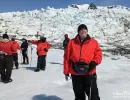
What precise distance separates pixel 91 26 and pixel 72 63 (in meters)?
120

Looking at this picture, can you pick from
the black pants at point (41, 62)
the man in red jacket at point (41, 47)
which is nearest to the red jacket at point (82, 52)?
the man in red jacket at point (41, 47)

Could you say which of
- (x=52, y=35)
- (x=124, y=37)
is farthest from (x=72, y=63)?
(x=124, y=37)

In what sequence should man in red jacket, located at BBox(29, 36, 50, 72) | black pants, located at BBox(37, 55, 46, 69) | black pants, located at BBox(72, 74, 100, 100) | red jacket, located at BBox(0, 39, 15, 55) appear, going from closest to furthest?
black pants, located at BBox(72, 74, 100, 100), red jacket, located at BBox(0, 39, 15, 55), man in red jacket, located at BBox(29, 36, 50, 72), black pants, located at BBox(37, 55, 46, 69)

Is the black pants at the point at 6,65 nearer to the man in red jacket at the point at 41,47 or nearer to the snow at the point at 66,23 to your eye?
the man in red jacket at the point at 41,47

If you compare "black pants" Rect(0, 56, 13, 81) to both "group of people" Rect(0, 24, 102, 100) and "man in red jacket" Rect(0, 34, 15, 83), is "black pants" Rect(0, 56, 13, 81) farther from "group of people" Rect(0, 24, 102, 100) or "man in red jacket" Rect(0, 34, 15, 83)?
"group of people" Rect(0, 24, 102, 100)

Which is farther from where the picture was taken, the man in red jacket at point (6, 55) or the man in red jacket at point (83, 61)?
the man in red jacket at point (6, 55)

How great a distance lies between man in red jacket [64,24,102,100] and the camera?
511 cm

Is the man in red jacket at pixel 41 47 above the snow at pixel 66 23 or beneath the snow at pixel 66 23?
beneath

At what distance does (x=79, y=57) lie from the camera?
5129 millimetres

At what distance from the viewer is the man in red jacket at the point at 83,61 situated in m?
5.11

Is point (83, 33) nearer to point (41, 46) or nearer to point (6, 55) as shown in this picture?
point (6, 55)

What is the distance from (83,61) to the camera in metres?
5.11

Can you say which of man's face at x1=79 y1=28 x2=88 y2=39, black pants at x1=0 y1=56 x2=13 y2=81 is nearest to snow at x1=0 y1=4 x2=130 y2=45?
black pants at x1=0 y1=56 x2=13 y2=81

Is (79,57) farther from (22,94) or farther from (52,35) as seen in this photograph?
(52,35)
